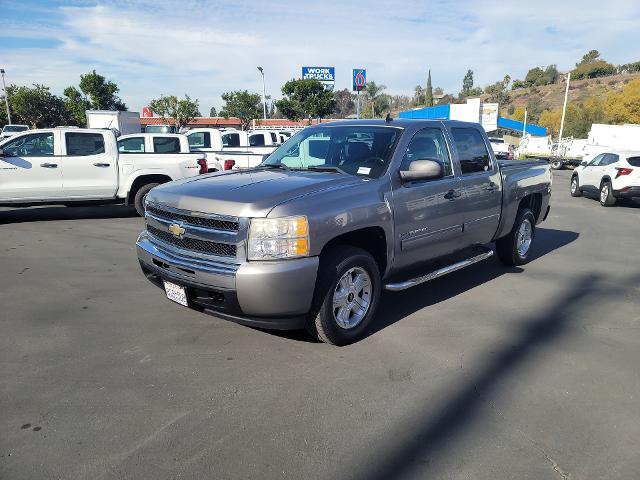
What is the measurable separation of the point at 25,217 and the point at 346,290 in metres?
8.93

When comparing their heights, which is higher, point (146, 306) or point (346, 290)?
point (346, 290)

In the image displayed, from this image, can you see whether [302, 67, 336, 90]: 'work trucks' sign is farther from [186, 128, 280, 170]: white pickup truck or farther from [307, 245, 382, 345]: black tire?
[307, 245, 382, 345]: black tire

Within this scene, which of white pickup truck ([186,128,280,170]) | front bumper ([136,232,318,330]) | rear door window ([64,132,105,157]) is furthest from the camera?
white pickup truck ([186,128,280,170])

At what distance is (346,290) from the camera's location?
4.07 meters

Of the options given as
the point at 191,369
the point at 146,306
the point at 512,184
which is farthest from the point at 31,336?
the point at 512,184

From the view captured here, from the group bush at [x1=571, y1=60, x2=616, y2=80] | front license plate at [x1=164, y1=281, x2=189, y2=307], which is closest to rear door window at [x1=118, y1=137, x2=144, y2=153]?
front license plate at [x1=164, y1=281, x2=189, y2=307]

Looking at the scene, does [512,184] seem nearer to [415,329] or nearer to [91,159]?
[415,329]

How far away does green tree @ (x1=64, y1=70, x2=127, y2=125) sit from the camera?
46156mm

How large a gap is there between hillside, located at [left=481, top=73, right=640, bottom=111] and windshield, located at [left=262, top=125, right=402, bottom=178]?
9693cm

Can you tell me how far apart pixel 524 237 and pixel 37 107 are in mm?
54795

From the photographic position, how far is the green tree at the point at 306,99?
144 ft

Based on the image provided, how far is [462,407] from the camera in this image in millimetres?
3268

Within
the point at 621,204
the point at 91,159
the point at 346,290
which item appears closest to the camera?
the point at 346,290

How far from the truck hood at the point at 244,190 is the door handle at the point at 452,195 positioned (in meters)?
1.15
